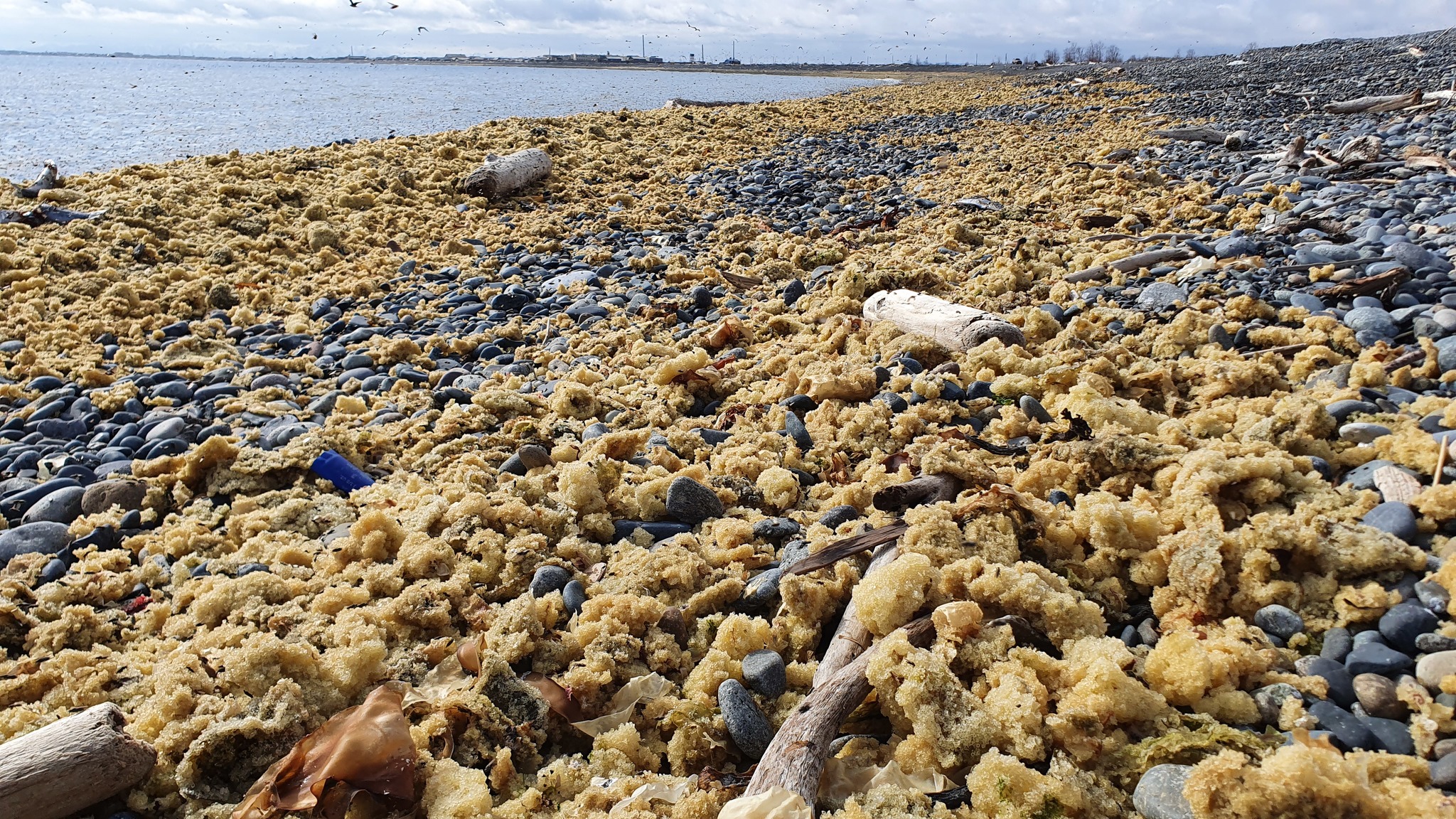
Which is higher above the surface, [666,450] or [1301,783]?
[1301,783]

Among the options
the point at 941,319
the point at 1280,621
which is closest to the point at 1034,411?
the point at 941,319

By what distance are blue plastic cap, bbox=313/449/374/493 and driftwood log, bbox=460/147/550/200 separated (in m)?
7.16

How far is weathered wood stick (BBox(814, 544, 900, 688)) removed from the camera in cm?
243

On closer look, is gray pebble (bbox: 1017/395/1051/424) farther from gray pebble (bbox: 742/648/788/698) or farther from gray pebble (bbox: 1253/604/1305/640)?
gray pebble (bbox: 742/648/788/698)

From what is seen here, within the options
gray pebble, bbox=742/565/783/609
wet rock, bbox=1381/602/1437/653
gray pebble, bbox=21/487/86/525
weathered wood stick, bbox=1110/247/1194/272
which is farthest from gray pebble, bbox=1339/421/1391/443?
gray pebble, bbox=21/487/86/525

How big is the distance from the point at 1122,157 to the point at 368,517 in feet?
34.0

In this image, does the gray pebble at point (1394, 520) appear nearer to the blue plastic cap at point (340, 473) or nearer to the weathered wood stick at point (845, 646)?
the weathered wood stick at point (845, 646)

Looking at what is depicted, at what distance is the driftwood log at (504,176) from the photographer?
33.9 feet

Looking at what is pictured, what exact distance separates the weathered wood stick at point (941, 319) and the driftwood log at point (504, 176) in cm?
660

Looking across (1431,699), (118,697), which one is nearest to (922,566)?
(1431,699)

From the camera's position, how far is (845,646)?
2.48 m

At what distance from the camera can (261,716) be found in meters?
2.27

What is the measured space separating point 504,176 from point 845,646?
947 cm

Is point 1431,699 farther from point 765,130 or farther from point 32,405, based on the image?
point 765,130
